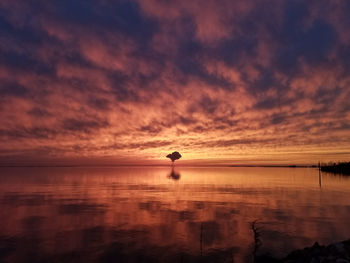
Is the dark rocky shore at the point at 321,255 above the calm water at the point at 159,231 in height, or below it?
above

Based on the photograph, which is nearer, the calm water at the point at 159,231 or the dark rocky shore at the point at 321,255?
the dark rocky shore at the point at 321,255

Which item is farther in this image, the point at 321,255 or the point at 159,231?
the point at 159,231

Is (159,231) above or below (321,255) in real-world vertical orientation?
below

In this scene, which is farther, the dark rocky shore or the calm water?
the calm water

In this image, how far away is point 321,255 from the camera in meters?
14.1

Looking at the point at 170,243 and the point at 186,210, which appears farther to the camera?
the point at 186,210

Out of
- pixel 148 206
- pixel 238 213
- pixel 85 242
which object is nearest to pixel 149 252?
pixel 85 242

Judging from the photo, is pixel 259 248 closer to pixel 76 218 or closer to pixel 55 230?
pixel 55 230

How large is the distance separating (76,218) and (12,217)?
6818 mm

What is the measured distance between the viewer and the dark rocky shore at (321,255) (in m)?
13.0

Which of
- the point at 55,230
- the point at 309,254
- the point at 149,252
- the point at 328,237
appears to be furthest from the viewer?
the point at 55,230

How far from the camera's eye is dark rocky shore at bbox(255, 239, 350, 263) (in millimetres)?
12969

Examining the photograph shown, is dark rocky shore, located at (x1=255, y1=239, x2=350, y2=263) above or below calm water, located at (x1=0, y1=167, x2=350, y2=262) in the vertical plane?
above

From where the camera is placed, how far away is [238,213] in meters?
30.4
